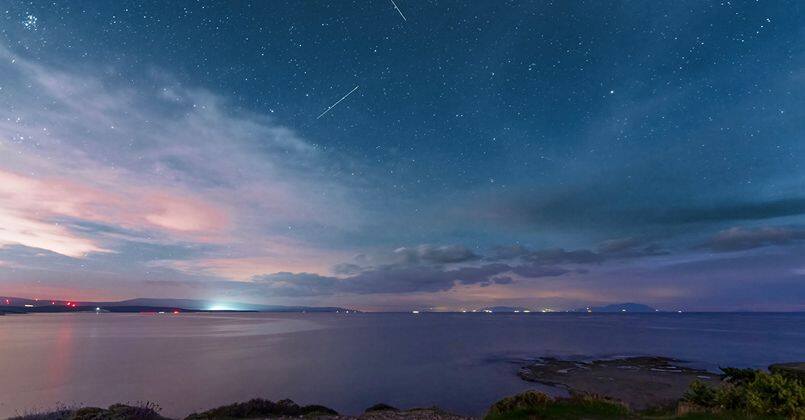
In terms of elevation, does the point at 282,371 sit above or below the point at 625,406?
below

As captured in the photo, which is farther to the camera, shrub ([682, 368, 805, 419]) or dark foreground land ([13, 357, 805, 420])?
dark foreground land ([13, 357, 805, 420])

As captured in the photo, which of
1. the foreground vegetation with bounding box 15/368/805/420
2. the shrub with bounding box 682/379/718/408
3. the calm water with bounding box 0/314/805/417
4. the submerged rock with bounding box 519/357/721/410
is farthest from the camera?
the calm water with bounding box 0/314/805/417

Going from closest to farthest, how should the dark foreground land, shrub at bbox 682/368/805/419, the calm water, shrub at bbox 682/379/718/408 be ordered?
shrub at bbox 682/368/805/419, the dark foreground land, shrub at bbox 682/379/718/408, the calm water

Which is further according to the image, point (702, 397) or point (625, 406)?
point (625, 406)

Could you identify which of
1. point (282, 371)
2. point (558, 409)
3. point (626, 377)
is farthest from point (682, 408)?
point (282, 371)

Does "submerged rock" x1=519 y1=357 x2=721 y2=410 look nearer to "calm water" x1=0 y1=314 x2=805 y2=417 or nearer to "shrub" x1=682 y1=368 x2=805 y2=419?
"calm water" x1=0 y1=314 x2=805 y2=417

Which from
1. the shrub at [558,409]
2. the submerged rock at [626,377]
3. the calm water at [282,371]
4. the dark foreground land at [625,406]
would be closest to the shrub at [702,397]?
the dark foreground land at [625,406]

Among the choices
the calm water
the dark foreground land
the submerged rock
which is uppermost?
the dark foreground land

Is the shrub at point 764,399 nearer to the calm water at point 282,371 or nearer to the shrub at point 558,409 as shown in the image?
the shrub at point 558,409

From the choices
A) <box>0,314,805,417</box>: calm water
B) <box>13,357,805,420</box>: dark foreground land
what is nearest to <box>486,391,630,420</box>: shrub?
<box>13,357,805,420</box>: dark foreground land

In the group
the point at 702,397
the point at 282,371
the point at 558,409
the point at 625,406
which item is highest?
the point at 702,397

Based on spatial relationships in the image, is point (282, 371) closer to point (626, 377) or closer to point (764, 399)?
point (626, 377)

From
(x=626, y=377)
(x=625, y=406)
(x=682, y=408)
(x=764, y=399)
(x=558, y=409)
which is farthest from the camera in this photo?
(x=626, y=377)

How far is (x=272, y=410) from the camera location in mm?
30453
